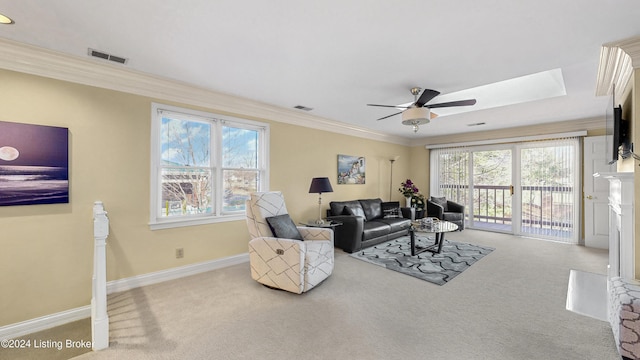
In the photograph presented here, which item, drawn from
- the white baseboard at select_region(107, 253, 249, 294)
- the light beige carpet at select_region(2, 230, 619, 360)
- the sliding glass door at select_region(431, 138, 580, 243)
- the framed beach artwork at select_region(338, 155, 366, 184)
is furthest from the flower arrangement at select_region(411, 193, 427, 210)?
the white baseboard at select_region(107, 253, 249, 294)

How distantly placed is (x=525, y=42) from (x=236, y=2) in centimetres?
235

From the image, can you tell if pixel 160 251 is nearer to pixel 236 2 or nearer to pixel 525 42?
pixel 236 2

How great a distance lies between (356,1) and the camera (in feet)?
5.52

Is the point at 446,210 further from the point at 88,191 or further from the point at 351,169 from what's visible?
the point at 88,191

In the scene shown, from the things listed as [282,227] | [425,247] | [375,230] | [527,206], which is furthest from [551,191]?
[282,227]

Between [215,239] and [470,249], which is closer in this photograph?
[215,239]

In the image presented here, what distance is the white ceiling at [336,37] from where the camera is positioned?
68.9 inches

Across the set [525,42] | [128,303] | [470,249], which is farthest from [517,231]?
[128,303]

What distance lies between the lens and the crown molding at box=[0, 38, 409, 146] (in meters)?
2.29

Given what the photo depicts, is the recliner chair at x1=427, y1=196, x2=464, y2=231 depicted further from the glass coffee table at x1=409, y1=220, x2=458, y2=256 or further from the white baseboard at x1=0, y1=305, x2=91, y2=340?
the white baseboard at x1=0, y1=305, x2=91, y2=340

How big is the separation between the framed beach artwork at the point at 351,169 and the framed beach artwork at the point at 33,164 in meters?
4.15

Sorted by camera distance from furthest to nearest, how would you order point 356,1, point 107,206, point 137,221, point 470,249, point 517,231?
1. point 517,231
2. point 470,249
3. point 137,221
4. point 107,206
5. point 356,1

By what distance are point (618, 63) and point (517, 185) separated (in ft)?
12.4

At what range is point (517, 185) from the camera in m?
5.68
